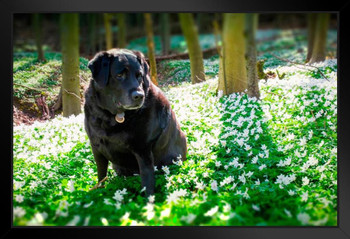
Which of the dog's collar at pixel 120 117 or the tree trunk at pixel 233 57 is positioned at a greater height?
the tree trunk at pixel 233 57

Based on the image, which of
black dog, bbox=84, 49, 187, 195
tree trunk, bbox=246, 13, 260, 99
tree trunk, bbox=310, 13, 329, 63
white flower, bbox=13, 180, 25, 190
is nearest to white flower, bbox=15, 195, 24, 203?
white flower, bbox=13, 180, 25, 190

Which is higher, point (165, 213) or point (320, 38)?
point (320, 38)

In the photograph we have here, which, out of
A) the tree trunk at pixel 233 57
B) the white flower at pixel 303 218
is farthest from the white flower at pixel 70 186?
the tree trunk at pixel 233 57

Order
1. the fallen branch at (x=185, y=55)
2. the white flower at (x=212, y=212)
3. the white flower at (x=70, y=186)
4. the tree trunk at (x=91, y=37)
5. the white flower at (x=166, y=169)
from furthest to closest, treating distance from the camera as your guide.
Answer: the tree trunk at (x=91, y=37)
the fallen branch at (x=185, y=55)
the white flower at (x=166, y=169)
the white flower at (x=70, y=186)
the white flower at (x=212, y=212)

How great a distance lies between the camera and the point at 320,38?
13.6 ft

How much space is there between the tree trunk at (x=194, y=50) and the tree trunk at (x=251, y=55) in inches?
26.5

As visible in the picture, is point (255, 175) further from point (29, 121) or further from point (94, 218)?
point (29, 121)

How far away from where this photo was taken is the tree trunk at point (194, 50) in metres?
4.31

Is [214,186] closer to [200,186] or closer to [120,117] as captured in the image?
[200,186]

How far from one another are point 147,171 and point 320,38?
2.59 meters

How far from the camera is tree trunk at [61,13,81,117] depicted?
4.85 m

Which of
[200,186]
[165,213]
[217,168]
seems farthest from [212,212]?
[217,168]

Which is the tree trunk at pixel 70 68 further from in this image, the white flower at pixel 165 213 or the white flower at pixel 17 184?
the white flower at pixel 165 213

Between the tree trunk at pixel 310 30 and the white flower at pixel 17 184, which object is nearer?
the white flower at pixel 17 184
